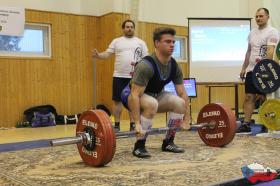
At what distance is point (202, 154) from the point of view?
10.3 ft

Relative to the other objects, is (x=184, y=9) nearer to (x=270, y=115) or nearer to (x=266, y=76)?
(x=266, y=76)

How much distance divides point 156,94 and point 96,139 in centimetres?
76

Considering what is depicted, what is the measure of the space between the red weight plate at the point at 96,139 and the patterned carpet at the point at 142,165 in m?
0.06

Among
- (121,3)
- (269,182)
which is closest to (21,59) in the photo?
(121,3)

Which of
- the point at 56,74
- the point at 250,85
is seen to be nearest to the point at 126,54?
the point at 250,85

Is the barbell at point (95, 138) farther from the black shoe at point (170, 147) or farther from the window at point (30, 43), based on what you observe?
the window at point (30, 43)

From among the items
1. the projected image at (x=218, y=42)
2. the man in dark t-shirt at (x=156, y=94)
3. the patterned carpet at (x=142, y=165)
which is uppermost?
the projected image at (x=218, y=42)

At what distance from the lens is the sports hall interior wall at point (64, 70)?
6406 millimetres

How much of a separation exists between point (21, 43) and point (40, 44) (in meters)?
0.35

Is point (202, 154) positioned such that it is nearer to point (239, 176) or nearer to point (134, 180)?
point (239, 176)

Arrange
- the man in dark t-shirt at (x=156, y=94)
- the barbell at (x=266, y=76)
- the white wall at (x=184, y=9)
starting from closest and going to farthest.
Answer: the man in dark t-shirt at (x=156, y=94) < the barbell at (x=266, y=76) < the white wall at (x=184, y=9)

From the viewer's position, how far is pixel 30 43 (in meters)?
6.69

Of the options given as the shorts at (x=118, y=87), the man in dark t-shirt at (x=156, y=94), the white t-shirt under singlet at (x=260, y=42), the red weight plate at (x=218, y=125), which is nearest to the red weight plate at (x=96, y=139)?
the man in dark t-shirt at (x=156, y=94)

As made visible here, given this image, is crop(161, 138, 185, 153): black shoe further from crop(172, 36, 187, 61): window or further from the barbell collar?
crop(172, 36, 187, 61): window
